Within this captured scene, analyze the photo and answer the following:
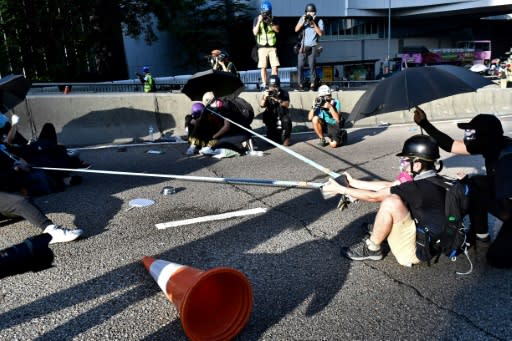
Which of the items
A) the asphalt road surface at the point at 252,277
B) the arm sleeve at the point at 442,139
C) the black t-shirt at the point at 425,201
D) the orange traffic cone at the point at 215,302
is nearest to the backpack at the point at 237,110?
the asphalt road surface at the point at 252,277

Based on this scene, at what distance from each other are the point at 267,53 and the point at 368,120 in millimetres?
3300

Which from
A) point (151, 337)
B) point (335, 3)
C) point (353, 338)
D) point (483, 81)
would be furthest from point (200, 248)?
point (335, 3)

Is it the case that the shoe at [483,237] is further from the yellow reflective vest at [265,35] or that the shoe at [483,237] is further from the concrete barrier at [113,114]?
the yellow reflective vest at [265,35]

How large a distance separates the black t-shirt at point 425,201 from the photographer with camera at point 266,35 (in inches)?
323

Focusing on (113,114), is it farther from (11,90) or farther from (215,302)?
(215,302)

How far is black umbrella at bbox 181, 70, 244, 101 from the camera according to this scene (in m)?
7.98

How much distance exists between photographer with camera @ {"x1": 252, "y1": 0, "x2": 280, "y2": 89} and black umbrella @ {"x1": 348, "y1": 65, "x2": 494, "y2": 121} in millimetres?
7060

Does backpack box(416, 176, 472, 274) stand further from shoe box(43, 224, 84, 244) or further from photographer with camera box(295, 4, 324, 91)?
photographer with camera box(295, 4, 324, 91)

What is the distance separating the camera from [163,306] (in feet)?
11.4

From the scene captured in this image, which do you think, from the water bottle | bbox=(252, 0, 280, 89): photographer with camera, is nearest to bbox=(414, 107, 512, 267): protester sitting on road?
the water bottle

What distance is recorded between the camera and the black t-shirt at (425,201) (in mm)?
3707

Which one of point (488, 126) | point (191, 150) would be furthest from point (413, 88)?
point (191, 150)

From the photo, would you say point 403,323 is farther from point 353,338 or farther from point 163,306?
point 163,306

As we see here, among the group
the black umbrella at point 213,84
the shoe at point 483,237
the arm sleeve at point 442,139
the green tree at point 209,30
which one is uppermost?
the green tree at point 209,30
